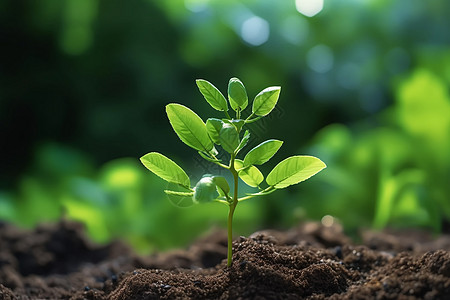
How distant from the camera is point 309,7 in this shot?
234cm

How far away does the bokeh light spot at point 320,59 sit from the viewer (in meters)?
2.25

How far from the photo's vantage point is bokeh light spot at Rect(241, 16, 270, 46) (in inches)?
88.6

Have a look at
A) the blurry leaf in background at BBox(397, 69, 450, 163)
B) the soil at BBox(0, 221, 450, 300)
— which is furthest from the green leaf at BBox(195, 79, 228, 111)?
the blurry leaf in background at BBox(397, 69, 450, 163)

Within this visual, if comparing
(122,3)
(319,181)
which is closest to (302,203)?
(319,181)

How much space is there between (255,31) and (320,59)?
29cm

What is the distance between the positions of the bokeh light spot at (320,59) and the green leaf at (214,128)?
159 centimetres

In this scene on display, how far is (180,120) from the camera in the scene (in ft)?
2.34

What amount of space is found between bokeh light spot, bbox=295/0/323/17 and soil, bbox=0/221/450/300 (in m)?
1.32

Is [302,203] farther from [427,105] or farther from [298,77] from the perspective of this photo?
[298,77]

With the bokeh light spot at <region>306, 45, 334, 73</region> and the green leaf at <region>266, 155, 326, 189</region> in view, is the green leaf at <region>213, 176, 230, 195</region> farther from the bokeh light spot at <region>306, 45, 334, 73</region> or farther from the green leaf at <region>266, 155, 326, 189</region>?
the bokeh light spot at <region>306, 45, 334, 73</region>

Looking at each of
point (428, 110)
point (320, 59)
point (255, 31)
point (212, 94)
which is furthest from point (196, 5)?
point (212, 94)

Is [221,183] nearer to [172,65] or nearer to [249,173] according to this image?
[249,173]

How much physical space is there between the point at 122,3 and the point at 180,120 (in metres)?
1.71

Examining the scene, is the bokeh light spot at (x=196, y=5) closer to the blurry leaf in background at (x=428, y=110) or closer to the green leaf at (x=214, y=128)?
the blurry leaf in background at (x=428, y=110)
